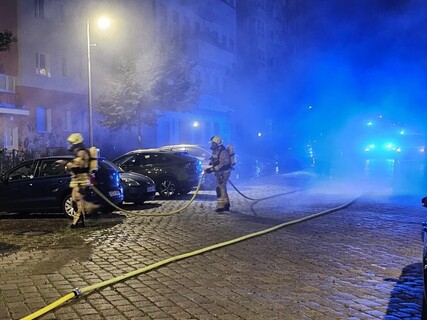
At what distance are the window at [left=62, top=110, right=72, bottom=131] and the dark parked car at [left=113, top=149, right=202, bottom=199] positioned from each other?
39.6ft

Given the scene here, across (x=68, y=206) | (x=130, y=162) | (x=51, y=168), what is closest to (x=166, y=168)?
(x=130, y=162)

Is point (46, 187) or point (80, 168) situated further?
point (46, 187)

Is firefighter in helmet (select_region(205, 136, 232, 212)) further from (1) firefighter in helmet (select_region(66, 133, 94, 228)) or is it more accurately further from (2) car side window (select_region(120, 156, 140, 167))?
(2) car side window (select_region(120, 156, 140, 167))

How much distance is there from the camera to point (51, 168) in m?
9.65

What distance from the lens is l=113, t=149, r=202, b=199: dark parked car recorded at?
13.0 m

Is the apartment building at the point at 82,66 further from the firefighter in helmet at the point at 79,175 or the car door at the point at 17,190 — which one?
the firefighter in helmet at the point at 79,175

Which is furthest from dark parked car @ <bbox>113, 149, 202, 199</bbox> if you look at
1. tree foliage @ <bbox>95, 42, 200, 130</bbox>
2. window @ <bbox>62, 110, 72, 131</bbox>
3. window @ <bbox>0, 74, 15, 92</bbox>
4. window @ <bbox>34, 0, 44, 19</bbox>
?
window @ <bbox>34, 0, 44, 19</bbox>

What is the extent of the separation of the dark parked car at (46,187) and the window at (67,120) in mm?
15074

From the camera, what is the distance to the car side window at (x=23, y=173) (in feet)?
31.7

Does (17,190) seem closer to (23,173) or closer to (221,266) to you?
(23,173)

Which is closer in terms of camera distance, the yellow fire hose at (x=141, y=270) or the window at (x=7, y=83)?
the yellow fire hose at (x=141, y=270)

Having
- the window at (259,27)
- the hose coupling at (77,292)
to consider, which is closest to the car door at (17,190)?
the hose coupling at (77,292)

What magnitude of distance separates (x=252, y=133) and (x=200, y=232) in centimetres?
3663

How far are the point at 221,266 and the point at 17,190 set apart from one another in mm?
5714
